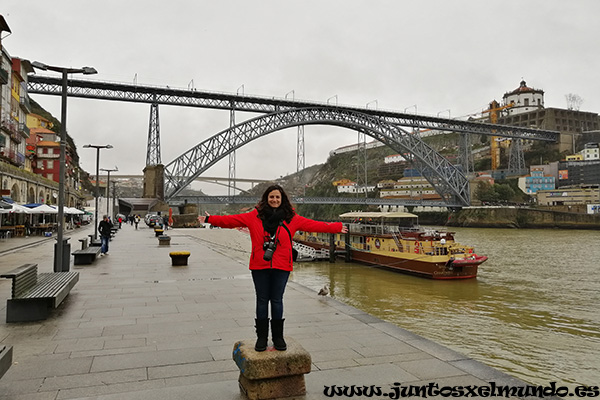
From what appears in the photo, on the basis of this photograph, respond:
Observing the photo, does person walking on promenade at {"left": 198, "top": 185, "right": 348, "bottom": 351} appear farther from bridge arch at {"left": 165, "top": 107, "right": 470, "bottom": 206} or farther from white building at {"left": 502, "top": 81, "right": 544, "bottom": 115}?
white building at {"left": 502, "top": 81, "right": 544, "bottom": 115}

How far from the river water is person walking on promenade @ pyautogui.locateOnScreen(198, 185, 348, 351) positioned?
5.34 metres

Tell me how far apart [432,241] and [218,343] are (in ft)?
55.7

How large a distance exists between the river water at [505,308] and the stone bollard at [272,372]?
5128 millimetres

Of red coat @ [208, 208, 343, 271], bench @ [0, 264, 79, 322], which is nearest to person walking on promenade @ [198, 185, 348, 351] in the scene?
red coat @ [208, 208, 343, 271]

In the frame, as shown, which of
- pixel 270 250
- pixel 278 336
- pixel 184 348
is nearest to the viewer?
pixel 270 250

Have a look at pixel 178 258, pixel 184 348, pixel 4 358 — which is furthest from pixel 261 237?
pixel 178 258

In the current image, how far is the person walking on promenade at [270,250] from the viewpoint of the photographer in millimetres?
3686

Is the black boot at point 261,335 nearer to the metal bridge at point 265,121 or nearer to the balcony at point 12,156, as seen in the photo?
the balcony at point 12,156

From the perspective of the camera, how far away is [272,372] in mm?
3518

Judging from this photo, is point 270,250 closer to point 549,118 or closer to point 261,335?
point 261,335

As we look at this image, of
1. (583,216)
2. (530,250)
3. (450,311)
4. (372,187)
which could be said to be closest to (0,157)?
(450,311)

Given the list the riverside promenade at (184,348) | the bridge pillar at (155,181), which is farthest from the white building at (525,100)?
the riverside promenade at (184,348)

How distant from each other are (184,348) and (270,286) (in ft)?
6.18

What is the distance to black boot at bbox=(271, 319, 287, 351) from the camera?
372 centimetres
